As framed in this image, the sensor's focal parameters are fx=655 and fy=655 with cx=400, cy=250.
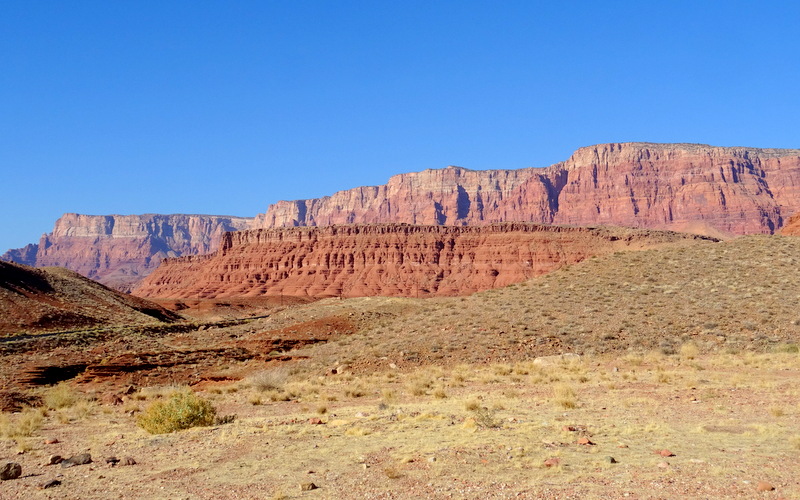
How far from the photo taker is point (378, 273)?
Result: 121 m

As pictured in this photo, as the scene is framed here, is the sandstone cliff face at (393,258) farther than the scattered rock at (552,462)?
Yes

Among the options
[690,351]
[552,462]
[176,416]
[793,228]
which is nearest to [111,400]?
[176,416]

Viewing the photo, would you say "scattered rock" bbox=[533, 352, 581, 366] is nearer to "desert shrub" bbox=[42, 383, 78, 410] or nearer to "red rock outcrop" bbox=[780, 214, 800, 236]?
"desert shrub" bbox=[42, 383, 78, 410]

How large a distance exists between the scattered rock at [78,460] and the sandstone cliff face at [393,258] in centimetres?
9824

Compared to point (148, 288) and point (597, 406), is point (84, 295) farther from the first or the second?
point (148, 288)

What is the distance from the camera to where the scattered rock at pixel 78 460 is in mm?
10177

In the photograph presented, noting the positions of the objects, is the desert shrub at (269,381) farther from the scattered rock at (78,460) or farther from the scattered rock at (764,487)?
the scattered rock at (764,487)

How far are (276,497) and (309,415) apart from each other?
6430mm

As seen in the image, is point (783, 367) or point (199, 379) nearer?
point (783, 367)

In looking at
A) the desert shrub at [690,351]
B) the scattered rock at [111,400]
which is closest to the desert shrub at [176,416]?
the scattered rock at [111,400]

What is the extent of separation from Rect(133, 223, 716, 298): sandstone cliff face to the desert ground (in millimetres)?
75402

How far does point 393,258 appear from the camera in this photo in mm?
126000

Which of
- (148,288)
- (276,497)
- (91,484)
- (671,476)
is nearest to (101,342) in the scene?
(91,484)

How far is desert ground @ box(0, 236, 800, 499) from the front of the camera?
877 cm
